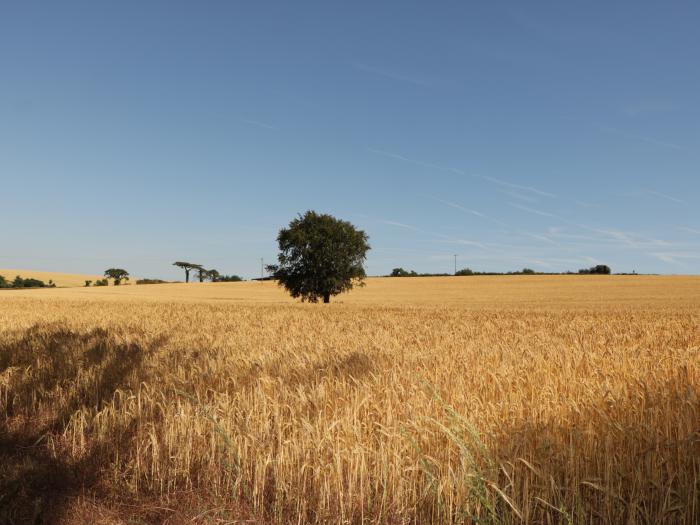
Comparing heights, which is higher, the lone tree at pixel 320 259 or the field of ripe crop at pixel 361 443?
the lone tree at pixel 320 259

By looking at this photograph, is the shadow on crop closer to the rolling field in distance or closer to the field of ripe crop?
the field of ripe crop

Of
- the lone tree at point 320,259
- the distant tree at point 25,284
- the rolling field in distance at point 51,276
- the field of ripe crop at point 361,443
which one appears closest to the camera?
the field of ripe crop at point 361,443

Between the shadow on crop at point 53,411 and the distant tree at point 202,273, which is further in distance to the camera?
the distant tree at point 202,273

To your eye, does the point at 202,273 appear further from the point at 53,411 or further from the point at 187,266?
the point at 53,411

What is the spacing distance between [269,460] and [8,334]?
12.1 meters

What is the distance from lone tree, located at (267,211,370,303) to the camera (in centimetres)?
5631

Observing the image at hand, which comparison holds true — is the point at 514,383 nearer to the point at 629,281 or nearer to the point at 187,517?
the point at 187,517

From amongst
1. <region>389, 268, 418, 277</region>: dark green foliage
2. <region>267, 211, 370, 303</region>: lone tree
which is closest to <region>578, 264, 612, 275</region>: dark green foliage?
<region>389, 268, 418, 277</region>: dark green foliage

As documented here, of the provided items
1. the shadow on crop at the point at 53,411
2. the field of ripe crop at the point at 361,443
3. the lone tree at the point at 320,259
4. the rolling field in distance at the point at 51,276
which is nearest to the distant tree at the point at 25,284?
the rolling field in distance at the point at 51,276

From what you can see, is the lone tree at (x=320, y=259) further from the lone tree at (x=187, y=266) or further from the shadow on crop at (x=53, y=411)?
the lone tree at (x=187, y=266)

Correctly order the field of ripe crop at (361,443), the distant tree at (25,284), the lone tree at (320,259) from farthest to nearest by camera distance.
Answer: the distant tree at (25,284) < the lone tree at (320,259) < the field of ripe crop at (361,443)

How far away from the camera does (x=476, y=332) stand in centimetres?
1250

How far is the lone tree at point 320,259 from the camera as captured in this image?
5631 centimetres

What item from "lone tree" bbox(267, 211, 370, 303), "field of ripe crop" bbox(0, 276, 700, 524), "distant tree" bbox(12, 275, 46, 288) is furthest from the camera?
"distant tree" bbox(12, 275, 46, 288)
